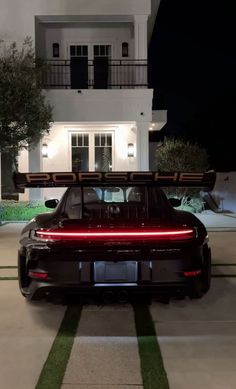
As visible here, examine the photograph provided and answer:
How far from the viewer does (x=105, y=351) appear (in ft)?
14.5

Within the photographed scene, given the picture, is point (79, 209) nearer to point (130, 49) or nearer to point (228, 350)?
point (228, 350)

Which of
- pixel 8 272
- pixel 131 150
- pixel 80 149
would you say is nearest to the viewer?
pixel 8 272

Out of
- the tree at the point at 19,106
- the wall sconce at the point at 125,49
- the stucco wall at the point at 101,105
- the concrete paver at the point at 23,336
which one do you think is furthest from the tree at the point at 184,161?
the concrete paver at the point at 23,336

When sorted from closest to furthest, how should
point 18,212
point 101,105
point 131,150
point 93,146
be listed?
point 18,212 < point 101,105 < point 131,150 < point 93,146

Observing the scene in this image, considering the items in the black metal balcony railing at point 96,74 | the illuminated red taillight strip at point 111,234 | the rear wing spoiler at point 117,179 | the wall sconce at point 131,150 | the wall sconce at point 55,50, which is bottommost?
the illuminated red taillight strip at point 111,234

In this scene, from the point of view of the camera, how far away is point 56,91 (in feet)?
53.4

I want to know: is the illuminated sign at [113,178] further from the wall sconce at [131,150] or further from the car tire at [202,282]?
the wall sconce at [131,150]

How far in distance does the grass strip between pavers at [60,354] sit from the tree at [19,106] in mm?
8648

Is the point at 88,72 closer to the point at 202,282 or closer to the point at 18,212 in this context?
the point at 18,212

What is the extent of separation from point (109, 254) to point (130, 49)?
14.5 m

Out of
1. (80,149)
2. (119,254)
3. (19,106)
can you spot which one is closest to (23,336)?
(119,254)

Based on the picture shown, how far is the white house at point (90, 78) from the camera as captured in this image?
1631 centimetres

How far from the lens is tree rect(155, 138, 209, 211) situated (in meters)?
16.8

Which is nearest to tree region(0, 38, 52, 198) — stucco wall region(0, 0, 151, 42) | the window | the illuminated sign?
stucco wall region(0, 0, 151, 42)
